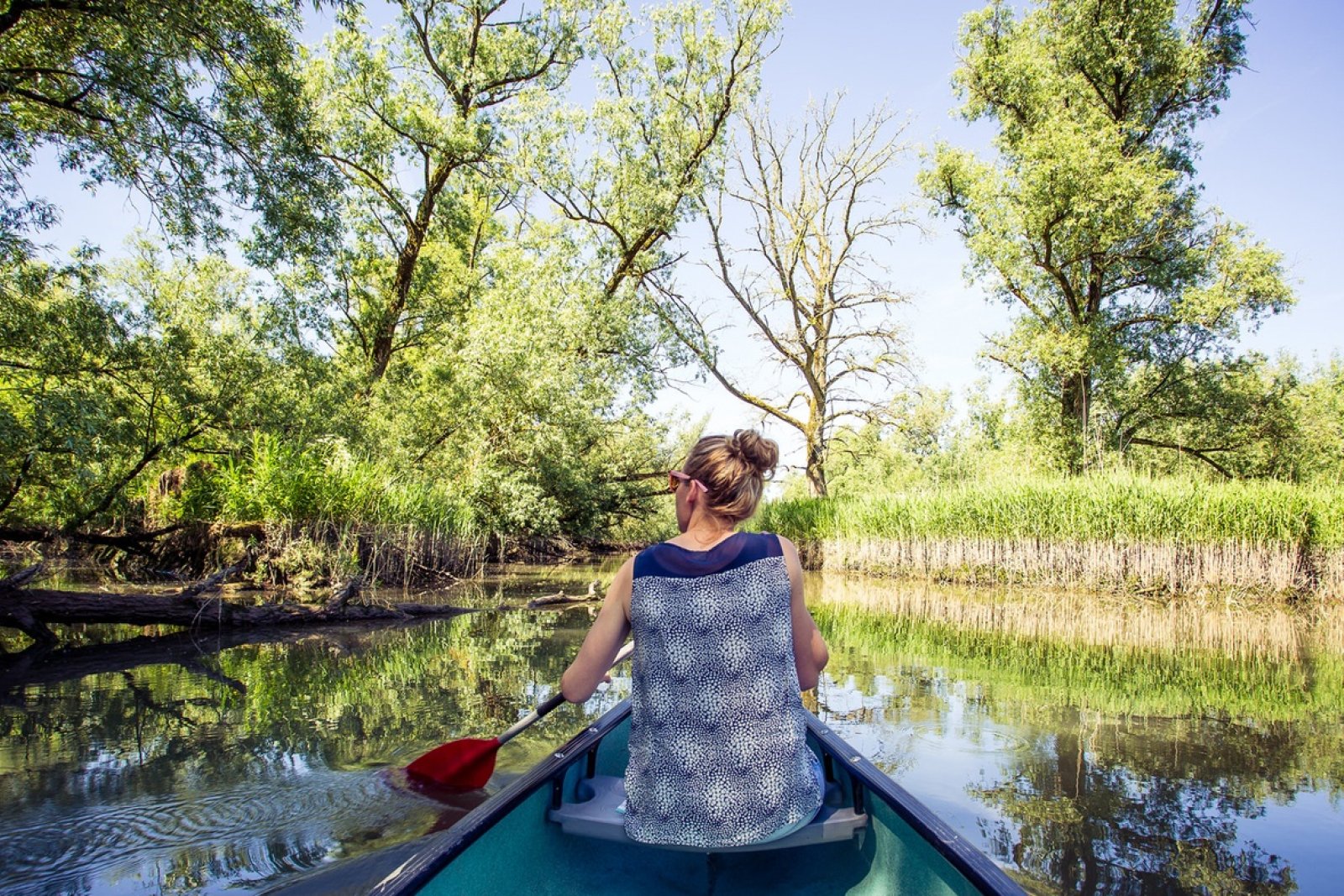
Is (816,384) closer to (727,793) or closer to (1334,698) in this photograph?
(1334,698)

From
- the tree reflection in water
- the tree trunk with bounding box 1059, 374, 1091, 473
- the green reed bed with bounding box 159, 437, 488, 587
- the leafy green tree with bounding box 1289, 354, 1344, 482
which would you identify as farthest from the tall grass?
the tree trunk with bounding box 1059, 374, 1091, 473

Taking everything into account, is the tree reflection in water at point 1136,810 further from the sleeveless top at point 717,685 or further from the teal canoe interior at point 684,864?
the sleeveless top at point 717,685

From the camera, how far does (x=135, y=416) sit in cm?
888

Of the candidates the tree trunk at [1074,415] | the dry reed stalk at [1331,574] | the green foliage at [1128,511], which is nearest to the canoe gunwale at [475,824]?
the green foliage at [1128,511]

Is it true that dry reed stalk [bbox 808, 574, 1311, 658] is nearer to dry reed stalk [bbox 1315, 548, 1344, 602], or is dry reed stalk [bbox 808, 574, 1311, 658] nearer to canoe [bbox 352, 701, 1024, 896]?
dry reed stalk [bbox 1315, 548, 1344, 602]

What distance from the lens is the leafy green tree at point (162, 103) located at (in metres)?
7.17

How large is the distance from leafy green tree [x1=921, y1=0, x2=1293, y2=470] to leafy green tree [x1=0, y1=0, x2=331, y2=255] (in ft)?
51.1

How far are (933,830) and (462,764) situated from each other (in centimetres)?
228

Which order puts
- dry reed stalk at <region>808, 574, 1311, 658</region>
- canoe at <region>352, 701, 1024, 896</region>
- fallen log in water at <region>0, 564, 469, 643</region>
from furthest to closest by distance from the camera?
dry reed stalk at <region>808, 574, 1311, 658</region> → fallen log in water at <region>0, 564, 469, 643</region> → canoe at <region>352, 701, 1024, 896</region>

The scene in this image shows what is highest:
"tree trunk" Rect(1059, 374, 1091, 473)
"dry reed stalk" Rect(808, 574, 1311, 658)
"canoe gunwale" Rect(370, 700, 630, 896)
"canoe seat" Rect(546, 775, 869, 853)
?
"tree trunk" Rect(1059, 374, 1091, 473)

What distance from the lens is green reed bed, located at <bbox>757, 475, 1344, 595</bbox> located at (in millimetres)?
11156

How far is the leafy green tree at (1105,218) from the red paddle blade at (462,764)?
16593mm

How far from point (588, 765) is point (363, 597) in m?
8.25

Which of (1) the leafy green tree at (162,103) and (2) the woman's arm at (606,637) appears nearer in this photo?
(2) the woman's arm at (606,637)
